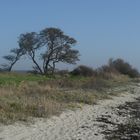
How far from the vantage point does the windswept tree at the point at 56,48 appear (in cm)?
6656

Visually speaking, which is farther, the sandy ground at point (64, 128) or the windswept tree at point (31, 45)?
the windswept tree at point (31, 45)

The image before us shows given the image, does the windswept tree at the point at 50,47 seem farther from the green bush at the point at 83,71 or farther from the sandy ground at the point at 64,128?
the sandy ground at the point at 64,128

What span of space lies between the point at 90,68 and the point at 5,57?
1358cm

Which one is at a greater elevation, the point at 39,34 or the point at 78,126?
the point at 39,34

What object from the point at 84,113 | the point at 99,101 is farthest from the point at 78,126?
the point at 99,101

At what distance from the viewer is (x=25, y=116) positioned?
19109 mm

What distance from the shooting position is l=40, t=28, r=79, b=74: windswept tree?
66.6 m

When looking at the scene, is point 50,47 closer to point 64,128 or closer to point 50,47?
point 50,47

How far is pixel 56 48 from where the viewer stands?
219 ft

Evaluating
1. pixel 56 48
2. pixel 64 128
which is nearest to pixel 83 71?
pixel 56 48

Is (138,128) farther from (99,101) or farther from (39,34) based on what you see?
(39,34)

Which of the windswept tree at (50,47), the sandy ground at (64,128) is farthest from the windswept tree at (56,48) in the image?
the sandy ground at (64,128)

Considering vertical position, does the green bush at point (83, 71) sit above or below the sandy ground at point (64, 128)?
above

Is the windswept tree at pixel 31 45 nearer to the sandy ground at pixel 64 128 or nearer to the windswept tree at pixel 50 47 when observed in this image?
the windswept tree at pixel 50 47
